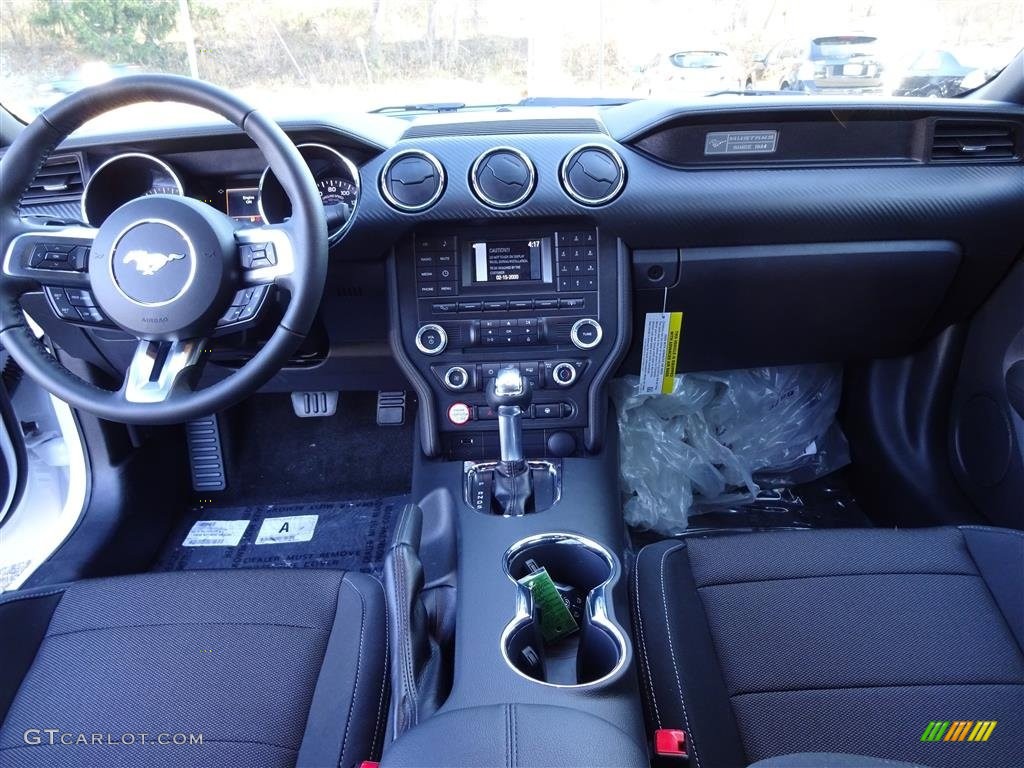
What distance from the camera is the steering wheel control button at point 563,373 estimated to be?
1617 millimetres

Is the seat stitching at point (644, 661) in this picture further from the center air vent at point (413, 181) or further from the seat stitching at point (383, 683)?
the center air vent at point (413, 181)

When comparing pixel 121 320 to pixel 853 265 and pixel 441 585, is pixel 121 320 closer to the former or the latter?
pixel 441 585

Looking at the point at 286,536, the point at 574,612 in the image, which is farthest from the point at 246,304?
the point at 286,536

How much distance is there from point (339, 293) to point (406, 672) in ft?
2.93

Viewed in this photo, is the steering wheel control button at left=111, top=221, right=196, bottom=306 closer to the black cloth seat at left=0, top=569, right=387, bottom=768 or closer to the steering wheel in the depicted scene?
the steering wheel

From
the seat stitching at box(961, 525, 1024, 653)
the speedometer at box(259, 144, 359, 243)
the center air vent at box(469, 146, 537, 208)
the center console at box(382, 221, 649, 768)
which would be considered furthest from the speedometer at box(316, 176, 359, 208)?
the seat stitching at box(961, 525, 1024, 653)

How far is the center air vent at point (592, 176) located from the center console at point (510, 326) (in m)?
0.08

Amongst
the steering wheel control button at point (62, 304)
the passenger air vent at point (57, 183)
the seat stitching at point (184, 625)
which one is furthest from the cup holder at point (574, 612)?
the passenger air vent at point (57, 183)

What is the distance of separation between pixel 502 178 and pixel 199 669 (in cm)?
105

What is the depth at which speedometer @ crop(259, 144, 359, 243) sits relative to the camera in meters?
1.44

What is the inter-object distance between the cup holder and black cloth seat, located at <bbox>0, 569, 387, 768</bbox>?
236 mm

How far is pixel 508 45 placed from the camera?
186cm

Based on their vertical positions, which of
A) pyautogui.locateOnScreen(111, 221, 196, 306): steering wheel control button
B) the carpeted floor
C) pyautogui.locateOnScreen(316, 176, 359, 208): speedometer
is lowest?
the carpeted floor

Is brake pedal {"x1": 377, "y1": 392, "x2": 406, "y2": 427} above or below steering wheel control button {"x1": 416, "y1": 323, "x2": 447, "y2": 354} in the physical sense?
below
